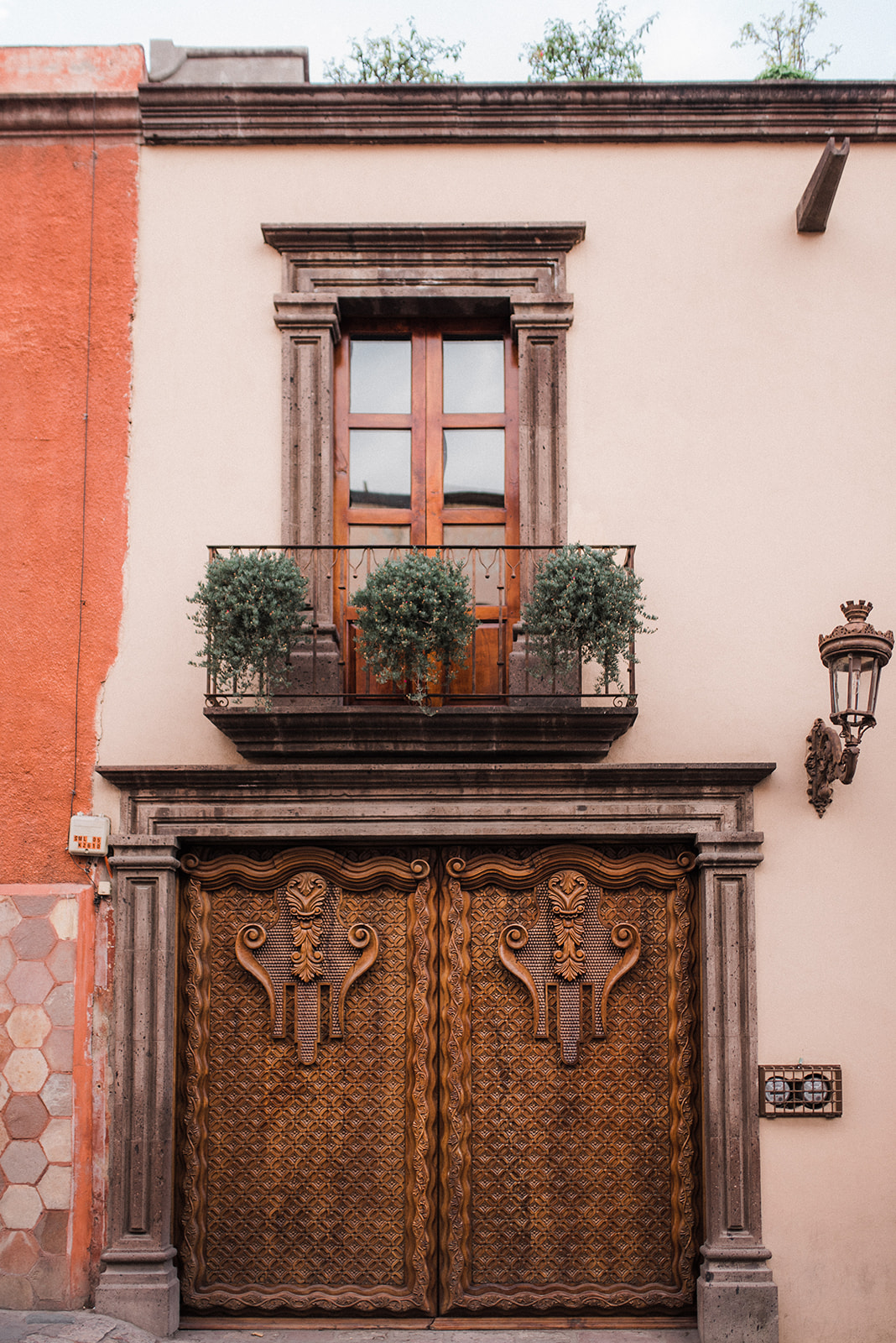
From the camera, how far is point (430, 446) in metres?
6.77

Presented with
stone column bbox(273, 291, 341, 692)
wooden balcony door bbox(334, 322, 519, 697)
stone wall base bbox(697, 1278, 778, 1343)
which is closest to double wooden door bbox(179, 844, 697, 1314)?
stone wall base bbox(697, 1278, 778, 1343)

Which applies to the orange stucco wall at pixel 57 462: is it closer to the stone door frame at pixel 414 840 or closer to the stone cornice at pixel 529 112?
the stone door frame at pixel 414 840

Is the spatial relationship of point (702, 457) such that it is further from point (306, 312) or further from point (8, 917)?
point (8, 917)

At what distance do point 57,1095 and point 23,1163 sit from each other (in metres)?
0.36

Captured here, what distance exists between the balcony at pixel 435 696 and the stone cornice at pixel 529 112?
2.34 meters

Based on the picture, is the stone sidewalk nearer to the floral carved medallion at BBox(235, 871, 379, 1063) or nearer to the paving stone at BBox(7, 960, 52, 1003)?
the floral carved medallion at BBox(235, 871, 379, 1063)

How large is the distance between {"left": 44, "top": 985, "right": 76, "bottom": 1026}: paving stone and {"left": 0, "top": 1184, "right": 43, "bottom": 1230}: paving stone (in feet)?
2.64

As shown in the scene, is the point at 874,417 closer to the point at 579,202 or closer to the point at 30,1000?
the point at 579,202

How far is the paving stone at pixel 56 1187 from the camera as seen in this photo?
19.6ft

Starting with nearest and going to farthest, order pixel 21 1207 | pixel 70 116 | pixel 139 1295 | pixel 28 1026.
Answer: pixel 139 1295 < pixel 21 1207 < pixel 28 1026 < pixel 70 116

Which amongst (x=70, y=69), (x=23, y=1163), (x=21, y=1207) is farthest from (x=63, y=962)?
(x=70, y=69)

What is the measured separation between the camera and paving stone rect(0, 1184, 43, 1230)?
5965 millimetres

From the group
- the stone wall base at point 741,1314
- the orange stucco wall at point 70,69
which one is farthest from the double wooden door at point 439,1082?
the orange stucco wall at point 70,69

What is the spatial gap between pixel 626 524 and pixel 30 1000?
3.90 m
